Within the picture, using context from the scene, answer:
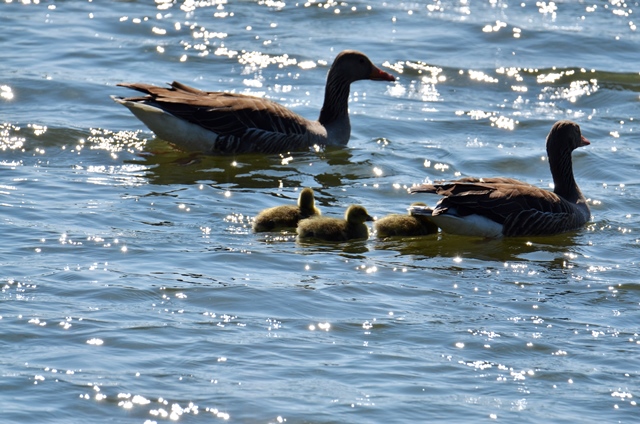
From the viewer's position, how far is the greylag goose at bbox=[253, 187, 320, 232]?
10.6 meters

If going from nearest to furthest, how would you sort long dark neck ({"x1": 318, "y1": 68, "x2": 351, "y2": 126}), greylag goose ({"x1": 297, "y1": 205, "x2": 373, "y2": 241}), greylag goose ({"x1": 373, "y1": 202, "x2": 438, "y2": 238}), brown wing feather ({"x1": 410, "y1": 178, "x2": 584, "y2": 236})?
greylag goose ({"x1": 297, "y1": 205, "x2": 373, "y2": 241}) < greylag goose ({"x1": 373, "y1": 202, "x2": 438, "y2": 238}) < brown wing feather ({"x1": 410, "y1": 178, "x2": 584, "y2": 236}) < long dark neck ({"x1": 318, "y1": 68, "x2": 351, "y2": 126})

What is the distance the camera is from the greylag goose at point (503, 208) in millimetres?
10828

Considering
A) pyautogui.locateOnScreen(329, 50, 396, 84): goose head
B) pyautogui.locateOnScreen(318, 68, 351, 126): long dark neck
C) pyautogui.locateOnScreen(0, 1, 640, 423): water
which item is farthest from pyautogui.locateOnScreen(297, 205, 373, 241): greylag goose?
pyautogui.locateOnScreen(329, 50, 396, 84): goose head

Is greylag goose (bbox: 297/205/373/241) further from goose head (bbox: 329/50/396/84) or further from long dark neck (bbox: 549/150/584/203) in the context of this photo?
goose head (bbox: 329/50/396/84)

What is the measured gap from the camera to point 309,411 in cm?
681

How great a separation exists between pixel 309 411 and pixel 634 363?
234cm

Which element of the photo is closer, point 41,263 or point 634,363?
point 634,363

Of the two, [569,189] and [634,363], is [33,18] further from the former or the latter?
[634,363]

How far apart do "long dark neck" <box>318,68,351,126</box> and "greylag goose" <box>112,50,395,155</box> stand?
0.42ft

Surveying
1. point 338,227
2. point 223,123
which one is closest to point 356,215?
point 338,227

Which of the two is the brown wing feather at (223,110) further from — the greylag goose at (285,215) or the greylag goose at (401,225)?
the greylag goose at (401,225)

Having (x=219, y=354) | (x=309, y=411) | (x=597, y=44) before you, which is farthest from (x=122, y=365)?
(x=597, y=44)

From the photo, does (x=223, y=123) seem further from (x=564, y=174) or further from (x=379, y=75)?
(x=564, y=174)

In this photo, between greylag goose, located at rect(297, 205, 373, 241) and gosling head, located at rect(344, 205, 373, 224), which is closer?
greylag goose, located at rect(297, 205, 373, 241)
